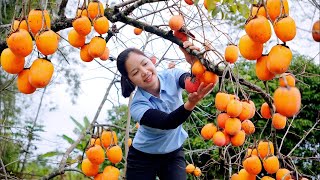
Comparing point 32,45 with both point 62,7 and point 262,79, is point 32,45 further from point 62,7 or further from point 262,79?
point 262,79

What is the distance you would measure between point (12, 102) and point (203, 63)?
5056 mm

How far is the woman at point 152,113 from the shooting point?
2.21m

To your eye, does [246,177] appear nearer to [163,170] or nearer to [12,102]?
[163,170]

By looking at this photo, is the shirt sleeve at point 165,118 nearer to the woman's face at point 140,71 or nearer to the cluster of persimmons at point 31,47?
the woman's face at point 140,71

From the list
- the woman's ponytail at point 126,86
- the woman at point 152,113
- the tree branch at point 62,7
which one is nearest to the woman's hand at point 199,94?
the woman at point 152,113

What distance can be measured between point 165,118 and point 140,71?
328mm

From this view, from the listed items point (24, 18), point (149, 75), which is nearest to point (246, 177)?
point (149, 75)

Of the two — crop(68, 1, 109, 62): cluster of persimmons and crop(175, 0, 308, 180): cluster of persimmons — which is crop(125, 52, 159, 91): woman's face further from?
crop(68, 1, 109, 62): cluster of persimmons

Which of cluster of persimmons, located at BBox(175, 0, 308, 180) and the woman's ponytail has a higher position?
cluster of persimmons, located at BBox(175, 0, 308, 180)

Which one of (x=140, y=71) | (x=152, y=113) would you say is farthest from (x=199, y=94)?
(x=140, y=71)

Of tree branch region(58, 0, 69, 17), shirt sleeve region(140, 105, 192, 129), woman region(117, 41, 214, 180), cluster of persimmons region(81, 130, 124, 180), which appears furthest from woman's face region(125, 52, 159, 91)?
tree branch region(58, 0, 69, 17)

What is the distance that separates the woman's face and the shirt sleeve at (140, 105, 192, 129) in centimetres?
17

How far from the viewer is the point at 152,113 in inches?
82.2

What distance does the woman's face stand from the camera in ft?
7.23
